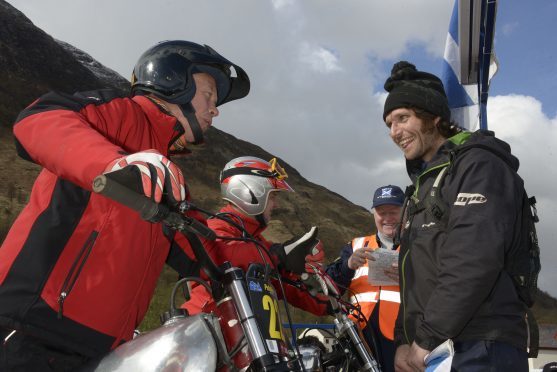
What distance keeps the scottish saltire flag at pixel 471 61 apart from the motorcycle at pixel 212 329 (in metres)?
5.64

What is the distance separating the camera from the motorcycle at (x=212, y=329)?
1.56 m

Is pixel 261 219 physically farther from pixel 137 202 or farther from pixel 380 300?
pixel 137 202

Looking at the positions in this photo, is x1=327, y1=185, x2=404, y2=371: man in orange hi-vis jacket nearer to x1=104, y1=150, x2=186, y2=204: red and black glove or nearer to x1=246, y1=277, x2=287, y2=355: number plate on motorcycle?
x1=246, y1=277, x2=287, y2=355: number plate on motorcycle

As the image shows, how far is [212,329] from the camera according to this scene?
1.71 m

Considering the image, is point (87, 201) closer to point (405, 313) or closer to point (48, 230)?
point (48, 230)

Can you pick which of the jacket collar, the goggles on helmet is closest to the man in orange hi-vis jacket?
the goggles on helmet

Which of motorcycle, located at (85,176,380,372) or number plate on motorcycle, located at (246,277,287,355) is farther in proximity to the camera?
number plate on motorcycle, located at (246,277,287,355)

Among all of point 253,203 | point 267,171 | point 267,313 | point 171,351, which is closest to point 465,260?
point 267,313

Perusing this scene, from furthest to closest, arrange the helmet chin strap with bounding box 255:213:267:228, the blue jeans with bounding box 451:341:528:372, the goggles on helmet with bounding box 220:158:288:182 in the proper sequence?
the helmet chin strap with bounding box 255:213:267:228 < the goggles on helmet with bounding box 220:158:288:182 < the blue jeans with bounding box 451:341:528:372

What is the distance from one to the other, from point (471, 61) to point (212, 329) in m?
6.71

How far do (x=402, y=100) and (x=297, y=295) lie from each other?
63.0 inches

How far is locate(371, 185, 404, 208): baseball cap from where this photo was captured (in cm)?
537

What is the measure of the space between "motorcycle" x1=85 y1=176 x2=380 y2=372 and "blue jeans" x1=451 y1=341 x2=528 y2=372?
889 mm

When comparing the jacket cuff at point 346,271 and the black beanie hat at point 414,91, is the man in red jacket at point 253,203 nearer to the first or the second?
the black beanie hat at point 414,91
